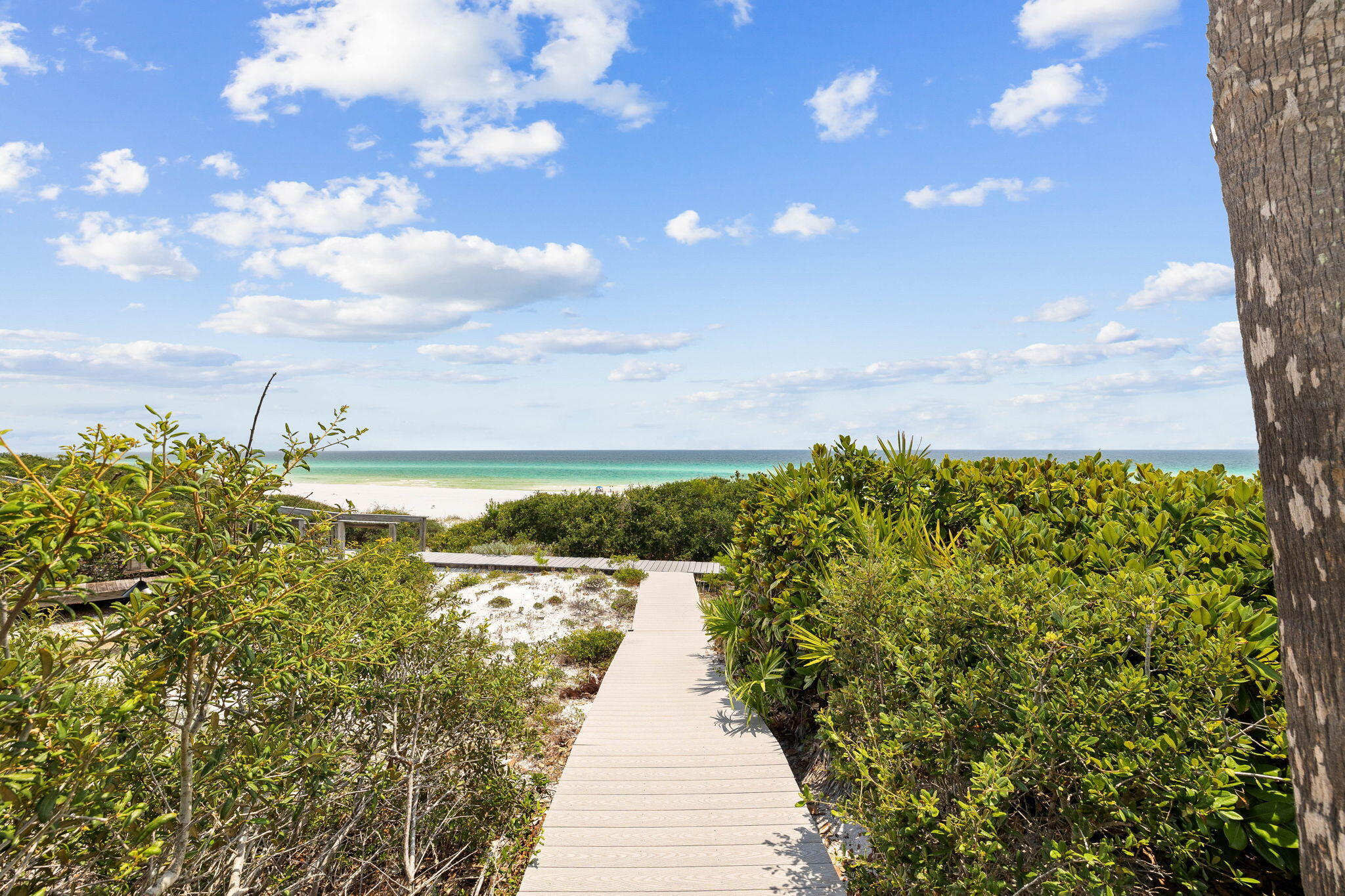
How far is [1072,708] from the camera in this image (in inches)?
79.3

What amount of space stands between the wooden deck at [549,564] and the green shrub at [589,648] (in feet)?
14.0

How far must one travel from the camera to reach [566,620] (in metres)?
8.31

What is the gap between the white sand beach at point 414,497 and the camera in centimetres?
3206

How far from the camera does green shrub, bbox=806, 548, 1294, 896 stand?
6.17ft

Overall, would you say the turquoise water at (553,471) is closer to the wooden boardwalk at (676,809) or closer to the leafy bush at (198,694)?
the wooden boardwalk at (676,809)

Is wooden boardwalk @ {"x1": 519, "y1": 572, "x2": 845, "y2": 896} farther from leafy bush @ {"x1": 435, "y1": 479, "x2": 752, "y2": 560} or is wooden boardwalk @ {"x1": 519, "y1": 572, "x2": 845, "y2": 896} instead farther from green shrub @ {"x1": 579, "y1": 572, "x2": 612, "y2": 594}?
leafy bush @ {"x1": 435, "y1": 479, "x2": 752, "y2": 560}

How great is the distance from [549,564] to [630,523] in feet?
9.10

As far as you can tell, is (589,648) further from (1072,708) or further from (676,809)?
(1072,708)

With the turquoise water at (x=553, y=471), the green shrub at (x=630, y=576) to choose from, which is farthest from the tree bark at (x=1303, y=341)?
the turquoise water at (x=553, y=471)

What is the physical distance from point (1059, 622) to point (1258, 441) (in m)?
1.01

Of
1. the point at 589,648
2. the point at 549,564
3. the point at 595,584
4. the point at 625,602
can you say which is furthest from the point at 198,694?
the point at 549,564

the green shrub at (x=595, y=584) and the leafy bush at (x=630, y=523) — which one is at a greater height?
the leafy bush at (x=630, y=523)

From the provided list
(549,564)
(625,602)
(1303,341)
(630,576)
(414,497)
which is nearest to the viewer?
(1303,341)

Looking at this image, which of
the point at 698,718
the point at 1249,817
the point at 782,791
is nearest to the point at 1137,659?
the point at 1249,817
